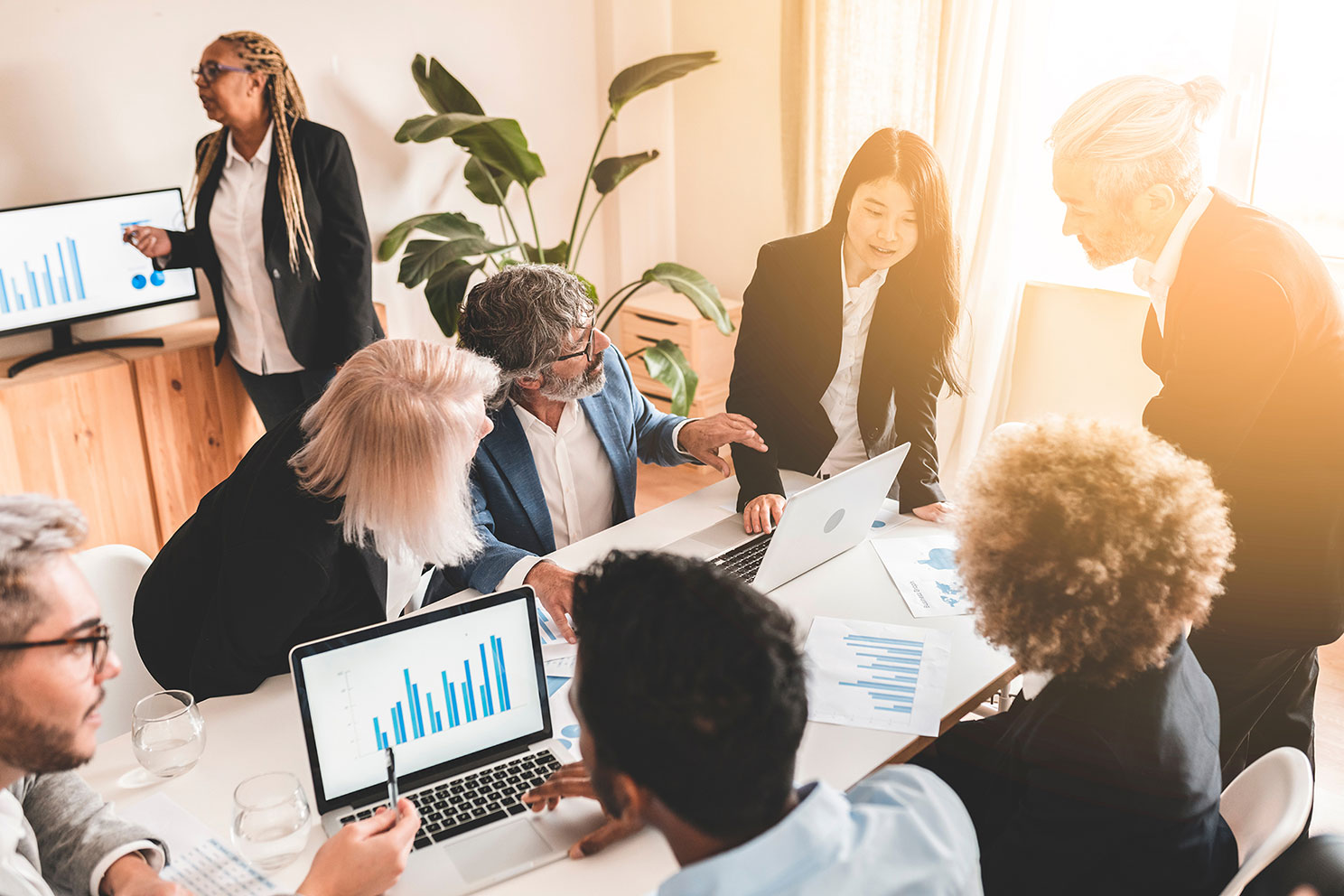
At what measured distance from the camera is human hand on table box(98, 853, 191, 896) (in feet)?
3.99

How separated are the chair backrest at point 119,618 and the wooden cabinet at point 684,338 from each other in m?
2.83

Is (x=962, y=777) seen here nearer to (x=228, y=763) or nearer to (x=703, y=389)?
(x=228, y=763)

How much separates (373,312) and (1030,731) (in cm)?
277

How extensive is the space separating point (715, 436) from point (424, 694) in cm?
106

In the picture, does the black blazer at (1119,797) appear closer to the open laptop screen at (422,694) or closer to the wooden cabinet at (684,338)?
the open laptop screen at (422,694)

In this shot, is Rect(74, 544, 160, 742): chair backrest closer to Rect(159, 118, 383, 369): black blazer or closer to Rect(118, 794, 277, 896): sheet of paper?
Rect(118, 794, 277, 896): sheet of paper

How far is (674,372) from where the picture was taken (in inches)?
159

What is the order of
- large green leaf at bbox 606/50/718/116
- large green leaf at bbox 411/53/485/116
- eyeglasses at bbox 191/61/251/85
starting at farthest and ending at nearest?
1. large green leaf at bbox 606/50/718/116
2. large green leaf at bbox 411/53/485/116
3. eyeglasses at bbox 191/61/251/85

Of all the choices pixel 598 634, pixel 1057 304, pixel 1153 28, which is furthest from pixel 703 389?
pixel 598 634

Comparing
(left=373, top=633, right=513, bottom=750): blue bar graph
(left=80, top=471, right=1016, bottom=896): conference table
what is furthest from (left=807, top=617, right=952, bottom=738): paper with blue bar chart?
(left=373, top=633, right=513, bottom=750): blue bar graph

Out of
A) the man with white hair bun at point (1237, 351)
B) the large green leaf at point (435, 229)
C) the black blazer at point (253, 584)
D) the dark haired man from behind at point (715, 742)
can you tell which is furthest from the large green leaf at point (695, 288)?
the dark haired man from behind at point (715, 742)

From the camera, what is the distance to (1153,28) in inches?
137

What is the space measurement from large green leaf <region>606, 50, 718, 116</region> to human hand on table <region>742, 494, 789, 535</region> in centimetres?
231

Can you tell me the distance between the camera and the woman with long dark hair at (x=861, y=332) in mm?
2311
